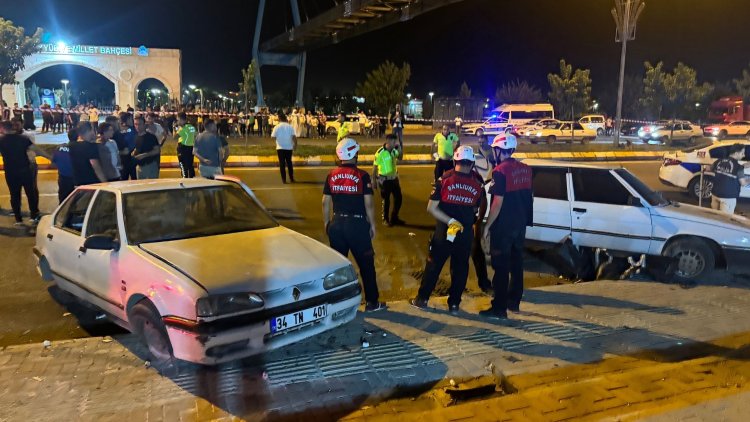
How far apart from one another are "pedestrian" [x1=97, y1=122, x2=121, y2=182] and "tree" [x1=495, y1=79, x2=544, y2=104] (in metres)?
49.3

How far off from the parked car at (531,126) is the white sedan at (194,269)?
90.6 ft

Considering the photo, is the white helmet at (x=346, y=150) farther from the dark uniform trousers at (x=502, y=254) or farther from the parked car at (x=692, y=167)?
the parked car at (x=692, y=167)

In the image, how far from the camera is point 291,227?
9047mm

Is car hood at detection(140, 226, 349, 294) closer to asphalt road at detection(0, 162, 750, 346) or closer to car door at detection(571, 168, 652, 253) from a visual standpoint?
asphalt road at detection(0, 162, 750, 346)

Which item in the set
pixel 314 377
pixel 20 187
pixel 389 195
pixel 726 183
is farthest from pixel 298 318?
pixel 726 183

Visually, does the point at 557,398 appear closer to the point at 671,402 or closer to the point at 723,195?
the point at 671,402

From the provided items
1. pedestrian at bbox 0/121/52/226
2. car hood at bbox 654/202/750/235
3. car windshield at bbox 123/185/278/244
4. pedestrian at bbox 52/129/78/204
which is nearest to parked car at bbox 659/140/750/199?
car hood at bbox 654/202/750/235

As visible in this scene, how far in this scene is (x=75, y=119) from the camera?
2580cm

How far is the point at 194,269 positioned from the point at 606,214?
5.02m

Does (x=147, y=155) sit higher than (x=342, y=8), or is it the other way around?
(x=342, y=8)

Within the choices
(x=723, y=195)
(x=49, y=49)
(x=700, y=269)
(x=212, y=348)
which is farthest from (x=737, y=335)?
(x=49, y=49)

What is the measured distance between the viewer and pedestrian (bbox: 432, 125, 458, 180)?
9.20m

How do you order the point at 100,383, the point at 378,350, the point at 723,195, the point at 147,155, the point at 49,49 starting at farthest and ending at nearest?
the point at 49,49
the point at 147,155
the point at 723,195
the point at 378,350
the point at 100,383

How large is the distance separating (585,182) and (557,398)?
13.0 feet
